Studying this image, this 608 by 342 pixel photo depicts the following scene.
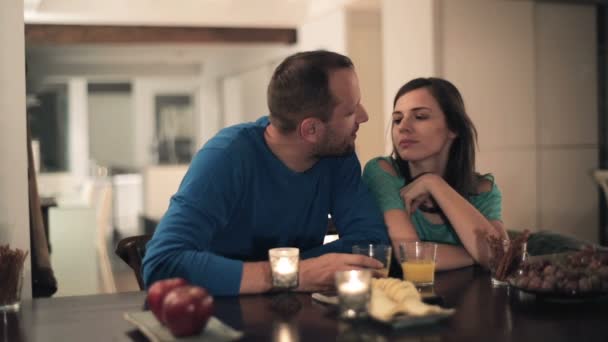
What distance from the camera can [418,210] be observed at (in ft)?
7.97

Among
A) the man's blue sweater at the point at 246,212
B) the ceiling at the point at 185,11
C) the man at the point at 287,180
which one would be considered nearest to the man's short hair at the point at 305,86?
the man at the point at 287,180

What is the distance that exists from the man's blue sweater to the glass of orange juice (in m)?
0.31

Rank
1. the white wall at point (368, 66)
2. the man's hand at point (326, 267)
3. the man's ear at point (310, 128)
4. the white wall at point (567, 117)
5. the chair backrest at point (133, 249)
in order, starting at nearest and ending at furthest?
the man's hand at point (326, 267) < the man's ear at point (310, 128) < the chair backrest at point (133, 249) < the white wall at point (567, 117) < the white wall at point (368, 66)

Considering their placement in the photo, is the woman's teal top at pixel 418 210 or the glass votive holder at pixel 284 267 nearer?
the glass votive holder at pixel 284 267

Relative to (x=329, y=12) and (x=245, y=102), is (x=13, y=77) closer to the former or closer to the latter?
(x=329, y=12)

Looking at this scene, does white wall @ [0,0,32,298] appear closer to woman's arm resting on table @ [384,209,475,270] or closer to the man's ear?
the man's ear

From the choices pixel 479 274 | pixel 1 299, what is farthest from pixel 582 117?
pixel 1 299

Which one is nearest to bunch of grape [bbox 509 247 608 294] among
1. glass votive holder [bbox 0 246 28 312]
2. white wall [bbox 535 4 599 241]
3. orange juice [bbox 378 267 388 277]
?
orange juice [bbox 378 267 388 277]

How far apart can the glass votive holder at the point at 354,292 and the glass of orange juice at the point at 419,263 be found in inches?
14.7

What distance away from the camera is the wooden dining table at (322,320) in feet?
4.42

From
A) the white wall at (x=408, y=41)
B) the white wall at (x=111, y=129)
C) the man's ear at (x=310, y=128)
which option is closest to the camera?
the man's ear at (x=310, y=128)

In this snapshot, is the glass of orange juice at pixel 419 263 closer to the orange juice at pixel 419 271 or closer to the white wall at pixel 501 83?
the orange juice at pixel 419 271

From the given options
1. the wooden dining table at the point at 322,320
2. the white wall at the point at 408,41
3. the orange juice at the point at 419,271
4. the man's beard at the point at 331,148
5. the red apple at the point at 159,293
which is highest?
the white wall at the point at 408,41

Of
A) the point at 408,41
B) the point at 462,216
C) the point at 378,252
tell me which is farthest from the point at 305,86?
the point at 408,41
